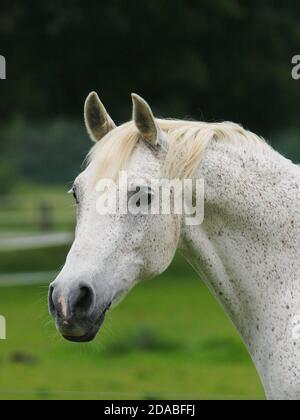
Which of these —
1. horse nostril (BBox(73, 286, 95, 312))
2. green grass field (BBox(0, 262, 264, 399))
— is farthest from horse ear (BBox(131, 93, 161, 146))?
green grass field (BBox(0, 262, 264, 399))

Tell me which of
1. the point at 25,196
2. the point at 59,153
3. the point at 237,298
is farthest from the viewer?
the point at 25,196

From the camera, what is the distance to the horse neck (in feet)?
12.3

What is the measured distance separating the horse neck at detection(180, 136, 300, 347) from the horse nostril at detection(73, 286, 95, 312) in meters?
0.54

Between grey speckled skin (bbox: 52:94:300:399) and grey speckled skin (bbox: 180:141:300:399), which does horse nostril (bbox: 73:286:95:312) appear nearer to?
grey speckled skin (bbox: 52:94:300:399)

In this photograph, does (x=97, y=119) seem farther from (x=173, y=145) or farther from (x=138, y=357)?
(x=138, y=357)

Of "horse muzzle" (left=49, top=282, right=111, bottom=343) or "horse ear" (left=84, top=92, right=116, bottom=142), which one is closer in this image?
"horse muzzle" (left=49, top=282, right=111, bottom=343)

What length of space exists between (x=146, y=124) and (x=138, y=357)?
7.49m

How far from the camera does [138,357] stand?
10875 millimetres

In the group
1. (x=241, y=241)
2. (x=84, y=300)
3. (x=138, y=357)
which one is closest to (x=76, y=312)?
(x=84, y=300)

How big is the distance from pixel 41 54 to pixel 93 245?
13.0 meters

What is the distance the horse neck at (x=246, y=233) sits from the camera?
12.3ft

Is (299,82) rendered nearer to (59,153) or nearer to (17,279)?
(17,279)

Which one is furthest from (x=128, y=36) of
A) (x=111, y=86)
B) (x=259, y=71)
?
(x=259, y=71)

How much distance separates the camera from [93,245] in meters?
3.46
